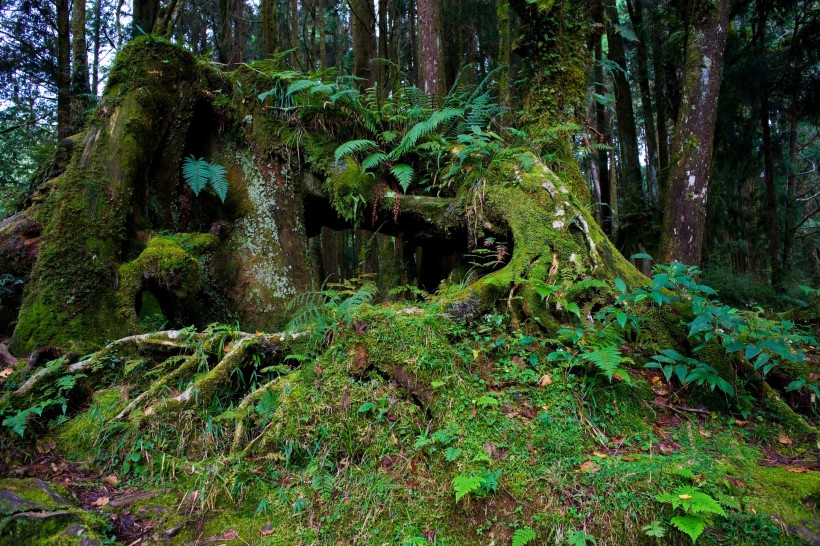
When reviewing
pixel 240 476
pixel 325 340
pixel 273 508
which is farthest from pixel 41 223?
pixel 273 508

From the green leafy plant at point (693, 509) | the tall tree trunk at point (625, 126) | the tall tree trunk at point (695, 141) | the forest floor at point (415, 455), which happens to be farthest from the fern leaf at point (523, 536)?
the tall tree trunk at point (625, 126)

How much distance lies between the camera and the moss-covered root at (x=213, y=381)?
364 cm

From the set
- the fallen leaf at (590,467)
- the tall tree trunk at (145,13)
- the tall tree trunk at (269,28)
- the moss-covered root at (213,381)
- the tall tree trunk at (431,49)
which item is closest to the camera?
the fallen leaf at (590,467)

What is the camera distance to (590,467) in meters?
2.86

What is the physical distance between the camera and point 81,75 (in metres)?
10.2

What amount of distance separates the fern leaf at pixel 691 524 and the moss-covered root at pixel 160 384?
3.66 meters

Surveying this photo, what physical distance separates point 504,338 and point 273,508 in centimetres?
213

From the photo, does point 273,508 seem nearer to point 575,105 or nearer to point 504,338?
point 504,338

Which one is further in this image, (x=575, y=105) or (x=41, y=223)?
(x=575, y=105)

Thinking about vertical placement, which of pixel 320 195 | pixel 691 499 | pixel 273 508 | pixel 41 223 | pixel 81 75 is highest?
pixel 81 75

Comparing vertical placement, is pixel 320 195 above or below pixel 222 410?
above

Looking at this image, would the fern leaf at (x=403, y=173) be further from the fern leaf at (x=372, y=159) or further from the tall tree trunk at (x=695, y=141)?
the tall tree trunk at (x=695, y=141)

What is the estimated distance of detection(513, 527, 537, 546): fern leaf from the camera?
8.07 feet

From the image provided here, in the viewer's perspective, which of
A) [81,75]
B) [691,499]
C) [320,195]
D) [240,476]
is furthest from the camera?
[81,75]
